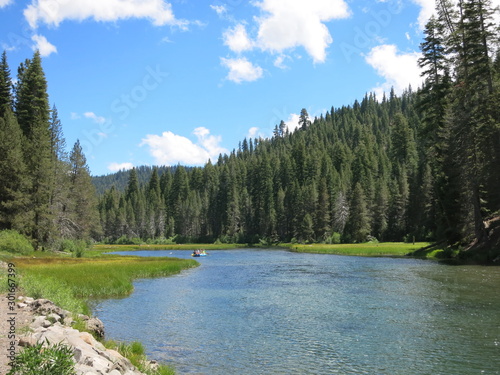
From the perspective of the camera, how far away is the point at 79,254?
58562 millimetres

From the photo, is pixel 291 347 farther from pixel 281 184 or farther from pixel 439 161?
pixel 281 184

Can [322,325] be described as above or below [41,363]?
below

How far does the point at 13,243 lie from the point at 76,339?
38.9 metres

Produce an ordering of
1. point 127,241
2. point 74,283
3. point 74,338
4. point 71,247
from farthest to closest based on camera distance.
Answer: point 127,241
point 71,247
point 74,283
point 74,338

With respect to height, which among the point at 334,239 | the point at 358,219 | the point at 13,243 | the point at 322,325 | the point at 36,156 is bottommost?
the point at 322,325

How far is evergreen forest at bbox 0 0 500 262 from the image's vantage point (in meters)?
46.1

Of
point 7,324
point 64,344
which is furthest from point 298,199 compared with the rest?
point 64,344

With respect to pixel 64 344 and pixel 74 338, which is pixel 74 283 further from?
pixel 64 344

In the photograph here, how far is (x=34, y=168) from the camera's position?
52719 millimetres

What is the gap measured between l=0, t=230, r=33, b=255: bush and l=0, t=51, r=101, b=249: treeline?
326cm

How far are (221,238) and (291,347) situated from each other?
124046 millimetres

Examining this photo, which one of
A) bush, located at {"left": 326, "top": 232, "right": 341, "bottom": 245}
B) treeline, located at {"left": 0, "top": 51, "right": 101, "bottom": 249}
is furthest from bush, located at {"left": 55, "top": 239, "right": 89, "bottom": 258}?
bush, located at {"left": 326, "top": 232, "right": 341, "bottom": 245}

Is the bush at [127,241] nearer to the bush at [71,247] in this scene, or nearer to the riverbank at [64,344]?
the bush at [71,247]

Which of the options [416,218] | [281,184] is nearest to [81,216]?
[416,218]
